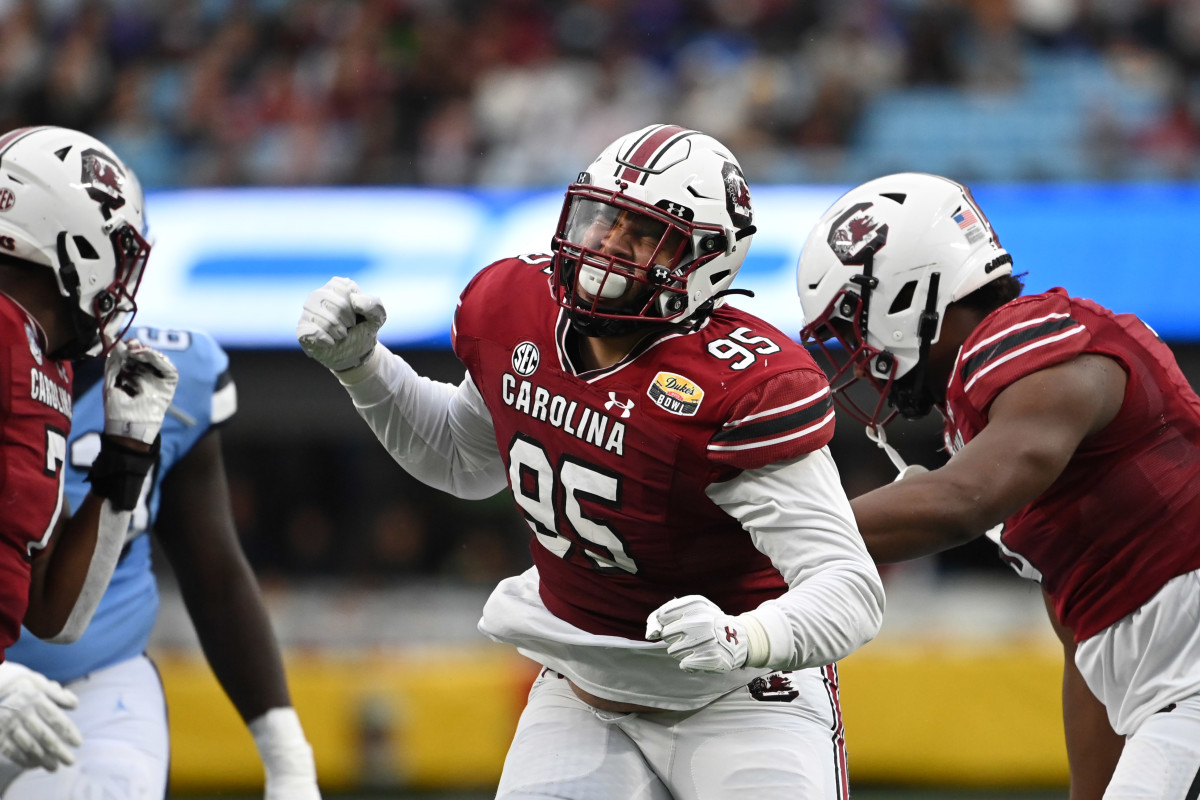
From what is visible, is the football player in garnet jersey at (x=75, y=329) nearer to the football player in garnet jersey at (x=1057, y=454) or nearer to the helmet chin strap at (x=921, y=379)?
the football player in garnet jersey at (x=1057, y=454)

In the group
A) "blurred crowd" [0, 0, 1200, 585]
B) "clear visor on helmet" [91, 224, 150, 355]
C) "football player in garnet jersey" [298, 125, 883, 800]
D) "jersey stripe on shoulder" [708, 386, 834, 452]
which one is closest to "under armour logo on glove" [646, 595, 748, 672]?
"football player in garnet jersey" [298, 125, 883, 800]

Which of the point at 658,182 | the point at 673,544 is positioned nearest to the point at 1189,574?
the point at 673,544

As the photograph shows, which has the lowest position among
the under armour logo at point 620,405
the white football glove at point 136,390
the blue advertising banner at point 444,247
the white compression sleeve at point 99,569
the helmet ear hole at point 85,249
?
the blue advertising banner at point 444,247

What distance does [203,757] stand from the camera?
789 cm

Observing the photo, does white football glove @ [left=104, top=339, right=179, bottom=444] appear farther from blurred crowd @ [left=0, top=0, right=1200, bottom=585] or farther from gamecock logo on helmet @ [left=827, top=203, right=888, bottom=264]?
blurred crowd @ [left=0, top=0, right=1200, bottom=585]

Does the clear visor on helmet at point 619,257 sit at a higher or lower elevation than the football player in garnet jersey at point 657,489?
higher

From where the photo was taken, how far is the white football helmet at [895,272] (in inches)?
142

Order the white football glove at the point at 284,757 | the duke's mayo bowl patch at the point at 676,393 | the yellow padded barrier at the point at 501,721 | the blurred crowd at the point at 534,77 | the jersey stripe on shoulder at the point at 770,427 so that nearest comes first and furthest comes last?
the jersey stripe on shoulder at the point at 770,427, the duke's mayo bowl patch at the point at 676,393, the white football glove at the point at 284,757, the yellow padded barrier at the point at 501,721, the blurred crowd at the point at 534,77

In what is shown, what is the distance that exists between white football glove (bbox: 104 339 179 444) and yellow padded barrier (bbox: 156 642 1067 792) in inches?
180

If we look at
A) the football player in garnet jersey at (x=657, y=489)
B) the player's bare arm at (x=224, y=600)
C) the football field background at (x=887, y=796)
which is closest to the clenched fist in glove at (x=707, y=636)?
the football player in garnet jersey at (x=657, y=489)

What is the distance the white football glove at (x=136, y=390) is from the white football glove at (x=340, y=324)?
0.38m

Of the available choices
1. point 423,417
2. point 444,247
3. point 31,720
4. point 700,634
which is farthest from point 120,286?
point 444,247

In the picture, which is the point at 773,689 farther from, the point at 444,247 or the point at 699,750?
the point at 444,247

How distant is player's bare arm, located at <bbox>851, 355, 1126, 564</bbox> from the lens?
120 inches
